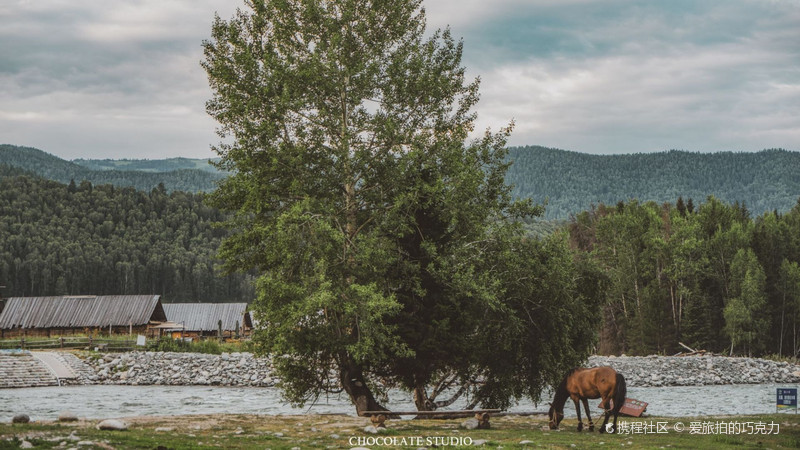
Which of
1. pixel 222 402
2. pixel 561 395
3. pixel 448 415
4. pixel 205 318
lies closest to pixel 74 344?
pixel 205 318

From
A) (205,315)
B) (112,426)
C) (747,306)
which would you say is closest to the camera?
(112,426)

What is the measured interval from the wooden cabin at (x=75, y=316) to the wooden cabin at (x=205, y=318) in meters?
9.19

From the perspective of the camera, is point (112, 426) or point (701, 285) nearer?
point (112, 426)

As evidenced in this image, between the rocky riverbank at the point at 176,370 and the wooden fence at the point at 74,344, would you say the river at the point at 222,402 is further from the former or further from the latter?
the wooden fence at the point at 74,344

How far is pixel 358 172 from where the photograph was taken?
2459 cm

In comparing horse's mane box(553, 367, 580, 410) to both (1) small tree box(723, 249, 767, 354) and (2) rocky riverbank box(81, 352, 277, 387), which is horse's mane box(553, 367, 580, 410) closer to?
(2) rocky riverbank box(81, 352, 277, 387)

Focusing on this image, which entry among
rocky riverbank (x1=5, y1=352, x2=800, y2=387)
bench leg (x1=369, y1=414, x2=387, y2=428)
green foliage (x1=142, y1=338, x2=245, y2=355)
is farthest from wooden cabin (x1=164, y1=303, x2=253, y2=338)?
bench leg (x1=369, y1=414, x2=387, y2=428)

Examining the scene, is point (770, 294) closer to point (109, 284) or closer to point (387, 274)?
A: point (387, 274)

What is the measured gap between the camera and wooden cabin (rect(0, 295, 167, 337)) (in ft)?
211

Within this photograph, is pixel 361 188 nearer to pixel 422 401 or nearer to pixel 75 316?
pixel 422 401

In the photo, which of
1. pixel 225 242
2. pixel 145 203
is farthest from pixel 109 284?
pixel 225 242

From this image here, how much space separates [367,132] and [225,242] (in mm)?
5995

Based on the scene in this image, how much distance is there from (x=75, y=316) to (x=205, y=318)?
14.1m

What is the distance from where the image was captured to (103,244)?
435ft
